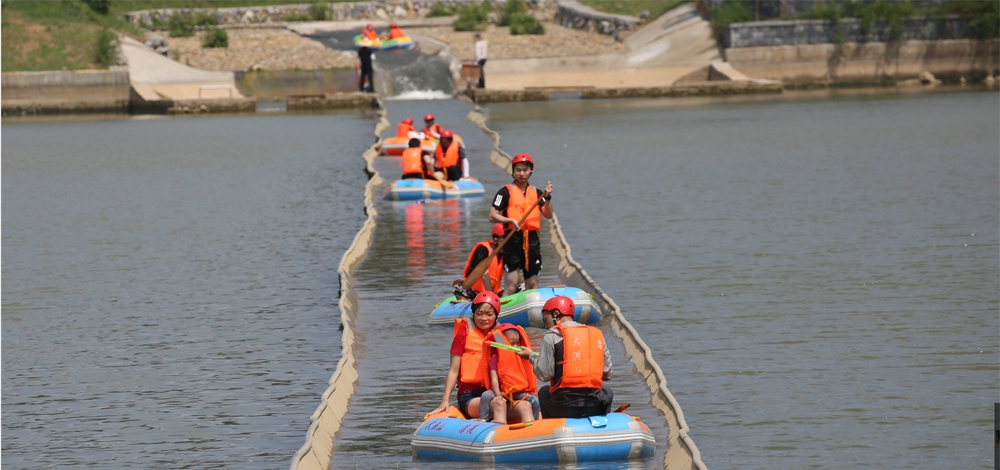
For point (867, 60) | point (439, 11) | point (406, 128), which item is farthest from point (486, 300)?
point (439, 11)

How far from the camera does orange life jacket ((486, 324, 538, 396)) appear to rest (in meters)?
11.7

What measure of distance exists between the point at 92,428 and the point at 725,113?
39.4m

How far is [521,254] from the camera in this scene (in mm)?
17047

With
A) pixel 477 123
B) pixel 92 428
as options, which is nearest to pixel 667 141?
pixel 477 123

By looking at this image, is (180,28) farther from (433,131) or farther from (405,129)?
(433,131)

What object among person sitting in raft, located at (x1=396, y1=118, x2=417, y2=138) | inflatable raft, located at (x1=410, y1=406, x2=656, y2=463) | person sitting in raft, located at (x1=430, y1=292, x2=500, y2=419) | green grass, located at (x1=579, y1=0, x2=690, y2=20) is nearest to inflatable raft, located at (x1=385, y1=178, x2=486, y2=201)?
person sitting in raft, located at (x1=396, y1=118, x2=417, y2=138)

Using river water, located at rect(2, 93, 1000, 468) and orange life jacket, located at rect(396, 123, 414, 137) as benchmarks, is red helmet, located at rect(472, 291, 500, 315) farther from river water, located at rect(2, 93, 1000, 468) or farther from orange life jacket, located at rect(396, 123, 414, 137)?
orange life jacket, located at rect(396, 123, 414, 137)

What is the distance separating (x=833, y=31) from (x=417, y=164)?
36694 mm

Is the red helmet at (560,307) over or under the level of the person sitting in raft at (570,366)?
over

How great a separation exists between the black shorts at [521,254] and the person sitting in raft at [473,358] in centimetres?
483

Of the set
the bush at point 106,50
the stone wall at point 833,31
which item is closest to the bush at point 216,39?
the bush at point 106,50

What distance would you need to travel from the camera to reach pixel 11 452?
1387cm

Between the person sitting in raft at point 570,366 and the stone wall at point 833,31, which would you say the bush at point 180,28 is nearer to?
the stone wall at point 833,31

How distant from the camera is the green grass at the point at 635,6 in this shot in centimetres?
Answer: 6931
